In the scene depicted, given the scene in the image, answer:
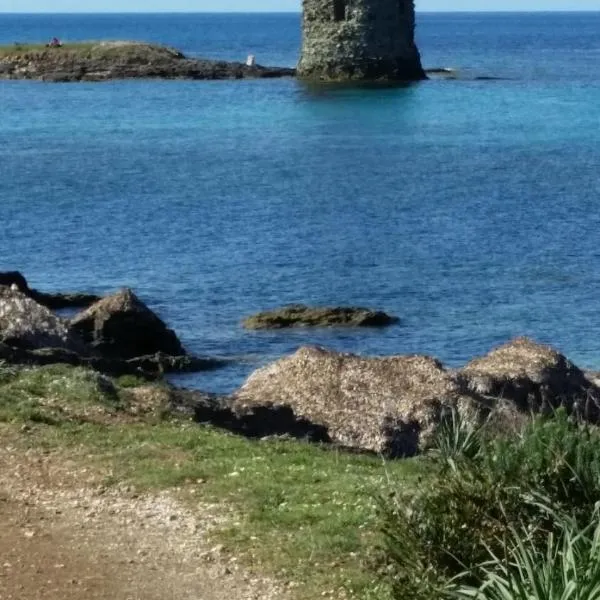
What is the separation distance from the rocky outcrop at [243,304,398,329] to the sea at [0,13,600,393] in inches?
14.8

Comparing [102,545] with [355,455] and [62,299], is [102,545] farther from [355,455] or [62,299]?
[62,299]

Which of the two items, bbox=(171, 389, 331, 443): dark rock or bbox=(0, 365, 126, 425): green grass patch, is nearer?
bbox=(0, 365, 126, 425): green grass patch

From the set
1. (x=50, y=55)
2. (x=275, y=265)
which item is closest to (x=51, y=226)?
(x=275, y=265)

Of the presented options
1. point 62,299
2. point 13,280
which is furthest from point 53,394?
point 62,299

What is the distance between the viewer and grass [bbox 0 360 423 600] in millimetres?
8547

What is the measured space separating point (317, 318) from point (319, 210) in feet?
50.8

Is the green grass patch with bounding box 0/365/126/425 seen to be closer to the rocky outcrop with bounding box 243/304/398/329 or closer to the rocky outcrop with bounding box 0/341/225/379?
the rocky outcrop with bounding box 0/341/225/379

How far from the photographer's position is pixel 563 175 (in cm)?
4806

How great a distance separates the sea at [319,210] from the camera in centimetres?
2744

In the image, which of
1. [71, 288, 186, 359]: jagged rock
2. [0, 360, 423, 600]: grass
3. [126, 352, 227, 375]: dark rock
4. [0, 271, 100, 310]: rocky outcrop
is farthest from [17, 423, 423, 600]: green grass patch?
[0, 271, 100, 310]: rocky outcrop

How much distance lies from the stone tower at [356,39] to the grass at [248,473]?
6701 cm

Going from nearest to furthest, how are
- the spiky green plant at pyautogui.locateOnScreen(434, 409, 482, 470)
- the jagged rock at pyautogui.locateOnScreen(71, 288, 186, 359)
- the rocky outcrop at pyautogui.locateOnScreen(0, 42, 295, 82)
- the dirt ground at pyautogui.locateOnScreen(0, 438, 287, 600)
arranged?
the spiky green plant at pyautogui.locateOnScreen(434, 409, 482, 470) < the dirt ground at pyautogui.locateOnScreen(0, 438, 287, 600) < the jagged rock at pyautogui.locateOnScreen(71, 288, 186, 359) < the rocky outcrop at pyautogui.locateOnScreen(0, 42, 295, 82)

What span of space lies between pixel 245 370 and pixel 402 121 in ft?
148

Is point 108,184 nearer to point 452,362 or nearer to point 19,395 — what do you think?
point 452,362
